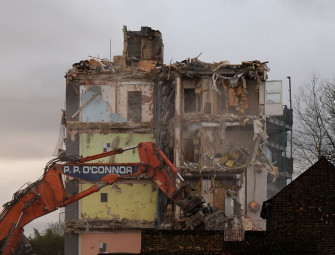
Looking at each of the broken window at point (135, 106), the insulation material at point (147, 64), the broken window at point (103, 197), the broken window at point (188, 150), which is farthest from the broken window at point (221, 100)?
the broken window at point (103, 197)

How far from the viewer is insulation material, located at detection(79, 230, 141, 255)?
152 feet

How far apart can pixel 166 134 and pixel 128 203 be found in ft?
16.3

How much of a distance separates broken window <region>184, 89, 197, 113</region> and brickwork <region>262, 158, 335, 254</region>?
20838 mm

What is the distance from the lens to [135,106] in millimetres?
47531

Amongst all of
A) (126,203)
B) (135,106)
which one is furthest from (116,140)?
(126,203)

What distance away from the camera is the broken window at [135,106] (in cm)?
4744

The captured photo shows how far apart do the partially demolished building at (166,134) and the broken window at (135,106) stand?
2.5 inches

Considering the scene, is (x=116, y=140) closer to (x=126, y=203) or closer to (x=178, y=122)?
(x=126, y=203)

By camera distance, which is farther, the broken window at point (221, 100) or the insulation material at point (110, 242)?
the insulation material at point (110, 242)

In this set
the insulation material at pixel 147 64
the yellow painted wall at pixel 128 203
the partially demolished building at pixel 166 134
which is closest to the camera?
the partially demolished building at pixel 166 134

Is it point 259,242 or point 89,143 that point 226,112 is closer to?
point 89,143

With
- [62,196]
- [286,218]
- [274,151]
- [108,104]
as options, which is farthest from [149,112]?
[274,151]

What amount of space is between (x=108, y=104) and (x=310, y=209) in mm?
24121

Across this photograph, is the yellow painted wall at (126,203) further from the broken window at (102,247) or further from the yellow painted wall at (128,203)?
the broken window at (102,247)
